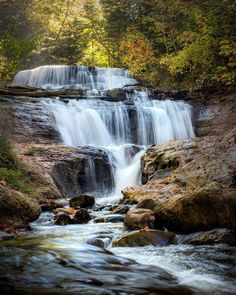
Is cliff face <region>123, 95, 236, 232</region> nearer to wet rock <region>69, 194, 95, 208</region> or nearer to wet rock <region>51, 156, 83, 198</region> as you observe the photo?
wet rock <region>69, 194, 95, 208</region>

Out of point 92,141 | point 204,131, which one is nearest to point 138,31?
point 204,131

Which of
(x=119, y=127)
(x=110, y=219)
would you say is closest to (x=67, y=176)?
(x=110, y=219)

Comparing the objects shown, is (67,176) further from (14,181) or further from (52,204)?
(14,181)

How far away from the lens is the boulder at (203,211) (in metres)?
6.36

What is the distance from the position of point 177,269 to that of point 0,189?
413cm

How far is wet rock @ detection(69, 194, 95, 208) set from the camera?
31.5ft

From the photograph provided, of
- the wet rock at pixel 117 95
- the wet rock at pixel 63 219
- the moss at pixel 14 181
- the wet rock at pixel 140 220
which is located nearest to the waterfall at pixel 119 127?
the wet rock at pixel 117 95

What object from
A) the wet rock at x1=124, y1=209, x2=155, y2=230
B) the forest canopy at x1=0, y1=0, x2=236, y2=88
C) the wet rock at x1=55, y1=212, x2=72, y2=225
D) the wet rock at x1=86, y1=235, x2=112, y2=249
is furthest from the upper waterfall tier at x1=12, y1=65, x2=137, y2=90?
the wet rock at x1=86, y1=235, x2=112, y2=249

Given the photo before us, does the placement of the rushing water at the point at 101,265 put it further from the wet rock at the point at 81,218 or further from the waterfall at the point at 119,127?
the waterfall at the point at 119,127

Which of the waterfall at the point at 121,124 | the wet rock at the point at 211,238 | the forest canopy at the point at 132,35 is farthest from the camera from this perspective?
the forest canopy at the point at 132,35

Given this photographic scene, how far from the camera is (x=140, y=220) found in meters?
6.89

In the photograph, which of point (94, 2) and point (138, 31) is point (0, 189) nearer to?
point (138, 31)

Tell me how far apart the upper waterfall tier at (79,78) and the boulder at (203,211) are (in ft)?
59.3

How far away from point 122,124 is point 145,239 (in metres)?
11.3
